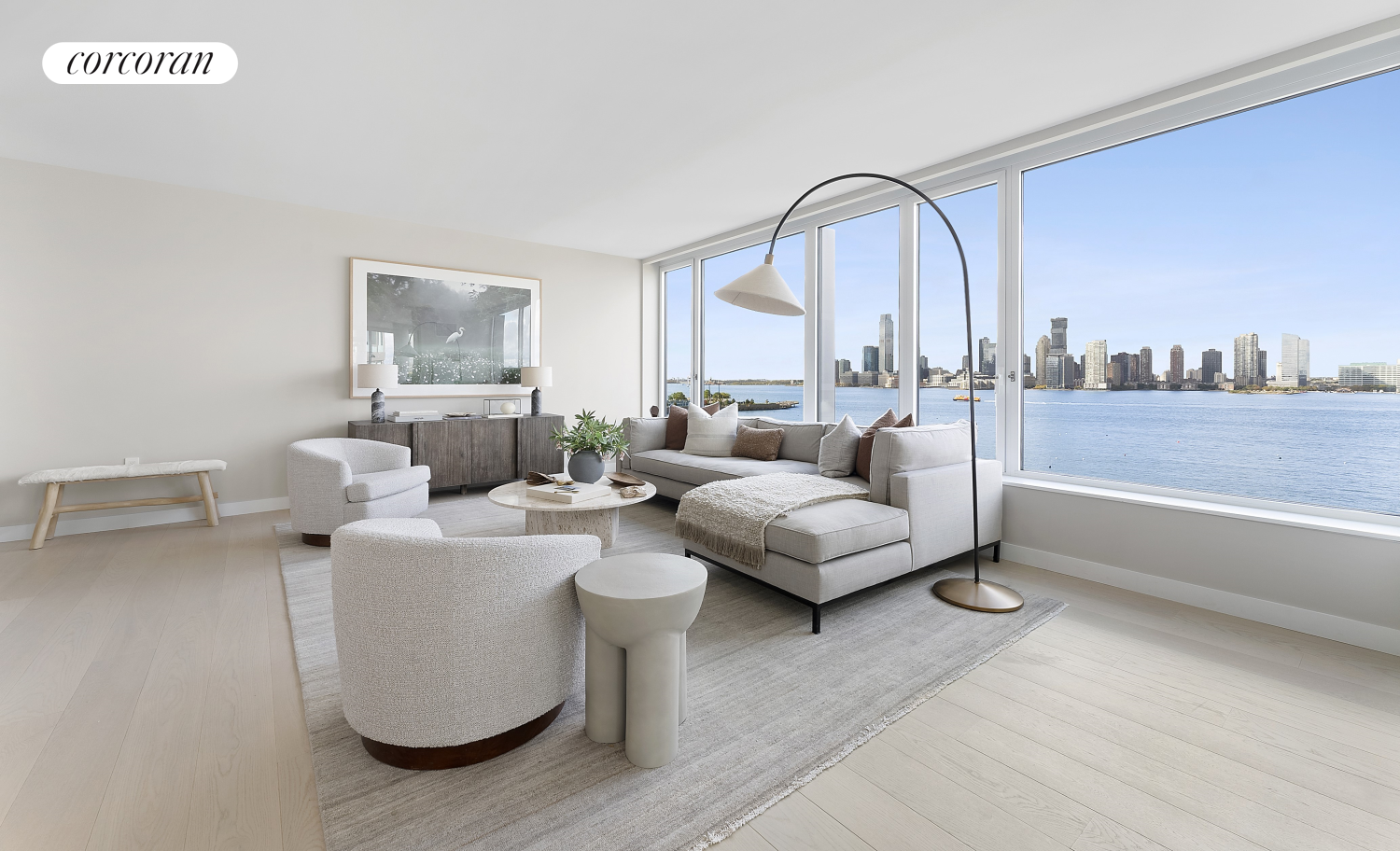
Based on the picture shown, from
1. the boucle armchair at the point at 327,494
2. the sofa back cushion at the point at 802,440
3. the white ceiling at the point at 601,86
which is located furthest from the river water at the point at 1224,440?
the boucle armchair at the point at 327,494

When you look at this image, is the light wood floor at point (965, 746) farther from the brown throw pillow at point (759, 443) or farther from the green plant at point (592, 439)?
the brown throw pillow at point (759, 443)

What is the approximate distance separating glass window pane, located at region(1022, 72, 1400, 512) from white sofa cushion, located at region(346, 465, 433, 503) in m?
4.19

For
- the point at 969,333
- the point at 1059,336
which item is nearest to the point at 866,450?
the point at 969,333

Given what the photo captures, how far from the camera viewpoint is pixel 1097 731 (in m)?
1.81

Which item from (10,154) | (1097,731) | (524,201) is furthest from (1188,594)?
(10,154)

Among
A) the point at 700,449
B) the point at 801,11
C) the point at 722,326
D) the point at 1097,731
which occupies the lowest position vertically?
the point at 1097,731

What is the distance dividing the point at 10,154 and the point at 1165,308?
7392 millimetres

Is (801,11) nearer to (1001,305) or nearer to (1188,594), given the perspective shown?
(1001,305)

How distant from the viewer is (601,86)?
2.93m

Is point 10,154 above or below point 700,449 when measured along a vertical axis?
above

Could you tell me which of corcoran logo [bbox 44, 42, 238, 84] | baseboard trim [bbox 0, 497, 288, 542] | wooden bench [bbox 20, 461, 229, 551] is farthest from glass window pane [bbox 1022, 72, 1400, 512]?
baseboard trim [bbox 0, 497, 288, 542]

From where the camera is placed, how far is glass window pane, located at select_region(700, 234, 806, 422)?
17.7 ft

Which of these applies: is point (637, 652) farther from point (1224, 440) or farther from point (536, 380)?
point (536, 380)

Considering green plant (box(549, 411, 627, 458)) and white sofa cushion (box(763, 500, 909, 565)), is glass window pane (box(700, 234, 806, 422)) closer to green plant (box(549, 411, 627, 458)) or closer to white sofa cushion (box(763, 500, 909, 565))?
green plant (box(549, 411, 627, 458))
